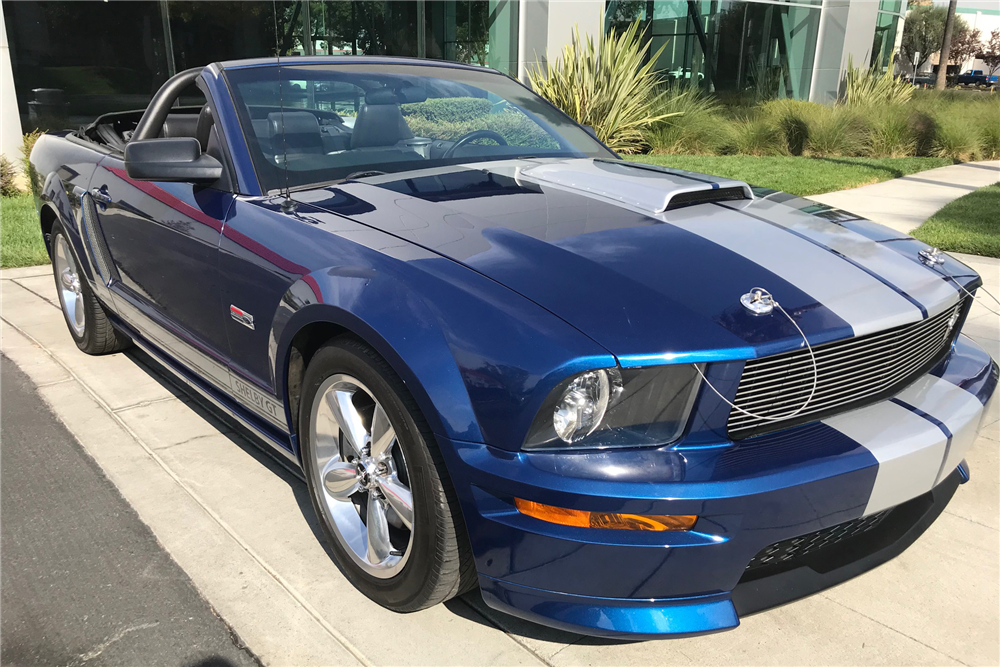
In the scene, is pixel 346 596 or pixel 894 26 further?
pixel 894 26

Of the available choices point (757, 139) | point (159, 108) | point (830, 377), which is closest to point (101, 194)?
point (159, 108)

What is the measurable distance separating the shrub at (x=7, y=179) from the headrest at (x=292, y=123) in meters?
8.25

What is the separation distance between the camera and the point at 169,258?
3.04 meters

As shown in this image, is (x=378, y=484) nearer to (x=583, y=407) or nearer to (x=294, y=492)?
(x=583, y=407)

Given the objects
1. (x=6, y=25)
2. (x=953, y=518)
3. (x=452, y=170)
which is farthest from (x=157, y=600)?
(x=6, y=25)

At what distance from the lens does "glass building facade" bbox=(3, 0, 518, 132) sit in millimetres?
10719

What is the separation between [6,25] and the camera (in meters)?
10.2

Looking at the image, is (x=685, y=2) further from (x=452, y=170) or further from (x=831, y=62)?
(x=452, y=170)

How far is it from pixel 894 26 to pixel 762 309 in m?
24.3

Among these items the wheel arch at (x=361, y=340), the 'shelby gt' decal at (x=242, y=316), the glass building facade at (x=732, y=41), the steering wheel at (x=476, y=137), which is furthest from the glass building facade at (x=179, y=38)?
the wheel arch at (x=361, y=340)

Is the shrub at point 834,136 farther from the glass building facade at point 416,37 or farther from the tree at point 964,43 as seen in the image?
the tree at point 964,43

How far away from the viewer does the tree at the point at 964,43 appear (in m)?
52.7

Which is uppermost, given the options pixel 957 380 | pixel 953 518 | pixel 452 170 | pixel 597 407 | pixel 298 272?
pixel 452 170

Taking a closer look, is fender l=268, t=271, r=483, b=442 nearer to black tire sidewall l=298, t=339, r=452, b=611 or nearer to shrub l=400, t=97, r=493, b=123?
black tire sidewall l=298, t=339, r=452, b=611
